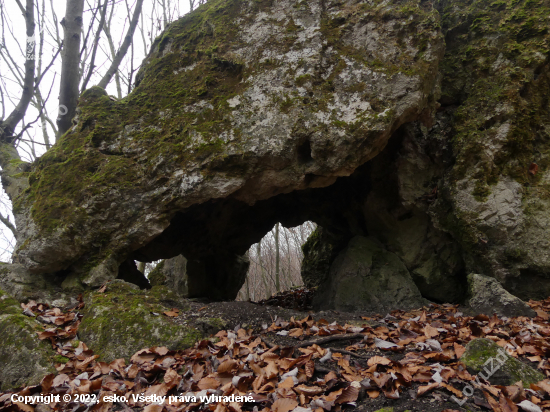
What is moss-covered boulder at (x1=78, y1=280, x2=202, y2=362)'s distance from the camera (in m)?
3.00

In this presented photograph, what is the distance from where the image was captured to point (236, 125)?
Answer: 14.5ft

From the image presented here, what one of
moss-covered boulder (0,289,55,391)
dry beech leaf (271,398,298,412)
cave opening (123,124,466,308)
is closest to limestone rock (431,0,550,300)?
cave opening (123,124,466,308)

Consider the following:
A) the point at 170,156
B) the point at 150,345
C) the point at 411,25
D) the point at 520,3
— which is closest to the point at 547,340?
the point at 150,345

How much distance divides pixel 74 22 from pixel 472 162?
633 cm

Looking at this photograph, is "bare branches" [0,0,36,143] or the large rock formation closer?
the large rock formation

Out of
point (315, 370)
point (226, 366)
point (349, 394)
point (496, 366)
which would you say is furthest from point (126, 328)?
point (496, 366)

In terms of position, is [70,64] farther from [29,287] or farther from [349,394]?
[349,394]

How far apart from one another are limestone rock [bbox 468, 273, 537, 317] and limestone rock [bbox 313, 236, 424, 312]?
1095 mm

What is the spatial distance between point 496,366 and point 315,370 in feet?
3.99

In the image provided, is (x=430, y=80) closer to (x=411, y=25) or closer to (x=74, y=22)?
(x=411, y=25)

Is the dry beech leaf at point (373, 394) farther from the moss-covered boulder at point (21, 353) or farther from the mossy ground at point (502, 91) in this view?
the mossy ground at point (502, 91)

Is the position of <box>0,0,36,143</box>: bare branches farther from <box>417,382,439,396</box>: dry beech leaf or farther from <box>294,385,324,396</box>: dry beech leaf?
<box>417,382,439,396</box>: dry beech leaf

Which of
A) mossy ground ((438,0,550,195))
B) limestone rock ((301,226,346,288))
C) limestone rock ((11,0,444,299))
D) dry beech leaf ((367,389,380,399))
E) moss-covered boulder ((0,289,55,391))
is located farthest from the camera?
limestone rock ((301,226,346,288))

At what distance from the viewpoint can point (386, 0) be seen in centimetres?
476
